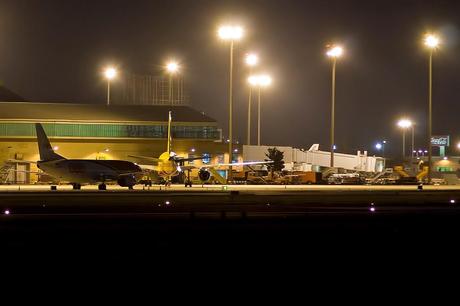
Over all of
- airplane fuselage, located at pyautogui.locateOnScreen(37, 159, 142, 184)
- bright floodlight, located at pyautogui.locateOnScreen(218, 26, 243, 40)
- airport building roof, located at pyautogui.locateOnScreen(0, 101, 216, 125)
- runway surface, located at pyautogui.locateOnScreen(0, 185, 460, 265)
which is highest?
bright floodlight, located at pyautogui.locateOnScreen(218, 26, 243, 40)

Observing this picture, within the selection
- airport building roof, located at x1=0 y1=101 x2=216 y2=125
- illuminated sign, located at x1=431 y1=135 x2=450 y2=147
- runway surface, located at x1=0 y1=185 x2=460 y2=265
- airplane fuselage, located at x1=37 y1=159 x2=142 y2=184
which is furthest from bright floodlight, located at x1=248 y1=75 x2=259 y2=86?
illuminated sign, located at x1=431 y1=135 x2=450 y2=147

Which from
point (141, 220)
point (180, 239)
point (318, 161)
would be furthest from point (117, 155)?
point (180, 239)

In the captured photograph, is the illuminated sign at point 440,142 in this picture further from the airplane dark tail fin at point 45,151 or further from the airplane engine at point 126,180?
the airplane dark tail fin at point 45,151

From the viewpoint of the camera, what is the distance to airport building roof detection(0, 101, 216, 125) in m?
88.1

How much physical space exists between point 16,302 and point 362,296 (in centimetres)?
643

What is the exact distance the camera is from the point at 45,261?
14.2 metres

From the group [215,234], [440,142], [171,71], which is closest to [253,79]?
[171,71]

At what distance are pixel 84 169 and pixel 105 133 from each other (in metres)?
33.3

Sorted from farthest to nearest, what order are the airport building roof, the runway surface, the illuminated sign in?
the illuminated sign
the airport building roof
the runway surface

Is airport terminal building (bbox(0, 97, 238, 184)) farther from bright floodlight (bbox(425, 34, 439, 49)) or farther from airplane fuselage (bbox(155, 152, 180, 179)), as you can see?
bright floodlight (bbox(425, 34, 439, 49))

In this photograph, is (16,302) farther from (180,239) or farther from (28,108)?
(28,108)

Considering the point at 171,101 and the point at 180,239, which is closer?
the point at 180,239

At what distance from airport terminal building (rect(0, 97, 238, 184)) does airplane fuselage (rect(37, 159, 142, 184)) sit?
26651 millimetres

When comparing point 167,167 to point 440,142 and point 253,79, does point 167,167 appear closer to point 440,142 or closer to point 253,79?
point 253,79
